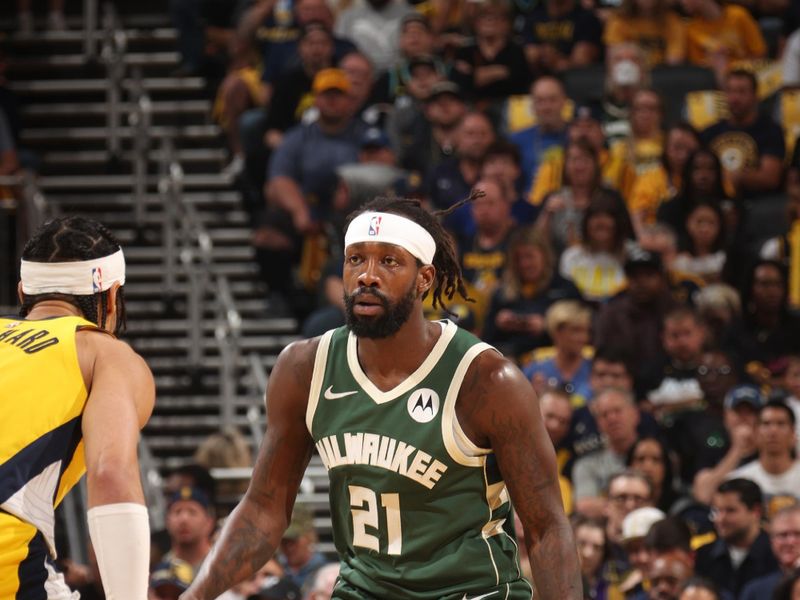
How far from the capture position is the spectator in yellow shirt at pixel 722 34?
47.0ft

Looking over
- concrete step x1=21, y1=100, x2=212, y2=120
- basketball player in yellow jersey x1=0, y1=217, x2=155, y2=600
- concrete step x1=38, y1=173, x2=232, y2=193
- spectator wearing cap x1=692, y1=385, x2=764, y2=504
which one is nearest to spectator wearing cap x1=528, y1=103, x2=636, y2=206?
spectator wearing cap x1=692, y1=385, x2=764, y2=504

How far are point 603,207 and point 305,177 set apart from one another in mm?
2810

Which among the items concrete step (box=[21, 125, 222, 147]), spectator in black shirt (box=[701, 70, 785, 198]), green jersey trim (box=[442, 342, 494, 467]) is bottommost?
concrete step (box=[21, 125, 222, 147])

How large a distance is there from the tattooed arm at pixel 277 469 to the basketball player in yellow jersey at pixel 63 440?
72cm

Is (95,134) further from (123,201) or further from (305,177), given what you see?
(305,177)

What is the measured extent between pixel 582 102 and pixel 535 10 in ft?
5.33

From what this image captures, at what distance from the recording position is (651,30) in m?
14.3

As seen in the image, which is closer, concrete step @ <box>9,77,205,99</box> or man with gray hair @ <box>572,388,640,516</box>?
man with gray hair @ <box>572,388,640,516</box>

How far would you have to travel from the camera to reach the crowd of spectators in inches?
385

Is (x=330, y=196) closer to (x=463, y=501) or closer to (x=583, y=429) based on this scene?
(x=583, y=429)

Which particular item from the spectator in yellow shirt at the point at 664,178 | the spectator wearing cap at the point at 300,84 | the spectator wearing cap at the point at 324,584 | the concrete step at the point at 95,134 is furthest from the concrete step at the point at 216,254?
the spectator wearing cap at the point at 324,584

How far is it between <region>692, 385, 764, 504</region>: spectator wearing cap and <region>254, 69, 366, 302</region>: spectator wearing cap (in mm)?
4234

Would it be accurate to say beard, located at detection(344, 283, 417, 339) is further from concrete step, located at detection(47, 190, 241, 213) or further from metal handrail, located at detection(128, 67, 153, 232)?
concrete step, located at detection(47, 190, 241, 213)

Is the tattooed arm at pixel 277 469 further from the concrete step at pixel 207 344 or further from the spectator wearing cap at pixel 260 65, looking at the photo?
the spectator wearing cap at pixel 260 65
